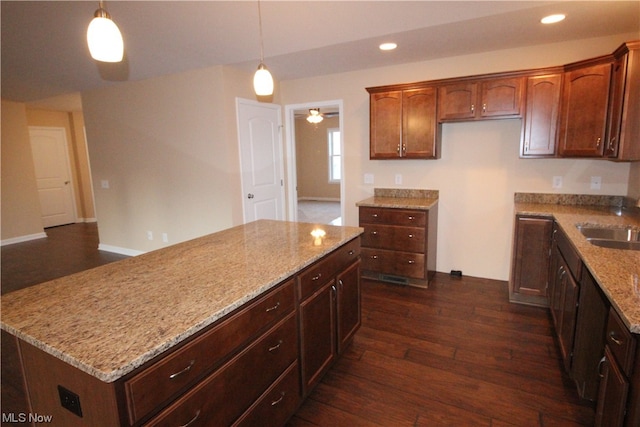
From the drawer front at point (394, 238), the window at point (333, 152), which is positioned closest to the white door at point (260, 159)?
the drawer front at point (394, 238)

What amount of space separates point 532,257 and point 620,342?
6.49 feet

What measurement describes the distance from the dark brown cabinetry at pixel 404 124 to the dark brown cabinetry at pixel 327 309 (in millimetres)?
1736

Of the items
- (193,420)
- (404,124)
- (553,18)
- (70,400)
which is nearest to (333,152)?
(404,124)

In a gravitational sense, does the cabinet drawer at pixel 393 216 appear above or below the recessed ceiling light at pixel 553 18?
below

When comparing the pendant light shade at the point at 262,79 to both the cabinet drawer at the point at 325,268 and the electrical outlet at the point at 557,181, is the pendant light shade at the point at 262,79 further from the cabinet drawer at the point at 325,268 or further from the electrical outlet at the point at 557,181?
the electrical outlet at the point at 557,181

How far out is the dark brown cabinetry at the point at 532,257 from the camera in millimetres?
2975

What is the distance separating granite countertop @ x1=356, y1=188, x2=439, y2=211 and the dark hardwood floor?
905mm

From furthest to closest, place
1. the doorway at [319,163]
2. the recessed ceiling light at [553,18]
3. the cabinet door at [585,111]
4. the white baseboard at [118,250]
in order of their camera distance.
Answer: the doorway at [319,163], the white baseboard at [118,250], the cabinet door at [585,111], the recessed ceiling light at [553,18]

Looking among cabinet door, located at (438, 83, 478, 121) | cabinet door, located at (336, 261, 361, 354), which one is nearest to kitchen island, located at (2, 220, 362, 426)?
cabinet door, located at (336, 261, 361, 354)

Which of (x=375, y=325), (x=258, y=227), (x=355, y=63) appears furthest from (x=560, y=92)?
(x=258, y=227)

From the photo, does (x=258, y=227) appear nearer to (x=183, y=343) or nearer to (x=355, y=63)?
(x=183, y=343)

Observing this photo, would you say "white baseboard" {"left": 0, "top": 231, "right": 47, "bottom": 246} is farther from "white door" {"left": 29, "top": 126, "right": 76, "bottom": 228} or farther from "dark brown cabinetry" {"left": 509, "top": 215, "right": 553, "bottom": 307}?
"dark brown cabinetry" {"left": 509, "top": 215, "right": 553, "bottom": 307}

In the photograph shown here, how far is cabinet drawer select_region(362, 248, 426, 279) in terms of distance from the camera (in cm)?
358

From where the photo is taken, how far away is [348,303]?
2346mm
